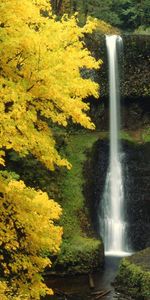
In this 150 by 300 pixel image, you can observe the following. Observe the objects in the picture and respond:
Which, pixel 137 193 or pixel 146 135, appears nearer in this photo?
pixel 137 193

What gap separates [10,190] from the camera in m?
8.42

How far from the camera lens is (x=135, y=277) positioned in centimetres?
1623

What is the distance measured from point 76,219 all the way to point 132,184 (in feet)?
13.4

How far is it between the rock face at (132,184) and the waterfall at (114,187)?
0.84 feet

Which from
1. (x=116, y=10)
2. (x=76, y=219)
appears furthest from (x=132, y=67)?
→ (x=116, y=10)

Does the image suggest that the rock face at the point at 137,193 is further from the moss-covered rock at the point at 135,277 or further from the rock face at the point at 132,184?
the moss-covered rock at the point at 135,277

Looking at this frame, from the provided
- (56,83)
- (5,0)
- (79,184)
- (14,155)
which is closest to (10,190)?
(56,83)

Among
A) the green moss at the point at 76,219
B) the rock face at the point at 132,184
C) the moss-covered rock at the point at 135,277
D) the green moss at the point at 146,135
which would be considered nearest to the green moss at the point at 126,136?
the rock face at the point at 132,184

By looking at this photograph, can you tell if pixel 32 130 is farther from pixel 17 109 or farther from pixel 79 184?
pixel 79 184

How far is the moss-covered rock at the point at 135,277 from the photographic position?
15.8 m

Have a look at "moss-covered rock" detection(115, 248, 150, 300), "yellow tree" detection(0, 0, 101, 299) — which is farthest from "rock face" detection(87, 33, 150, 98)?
"yellow tree" detection(0, 0, 101, 299)

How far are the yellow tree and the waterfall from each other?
12.4 meters

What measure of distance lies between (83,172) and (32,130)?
15.0 metres

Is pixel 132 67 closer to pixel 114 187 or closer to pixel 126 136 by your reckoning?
pixel 126 136
